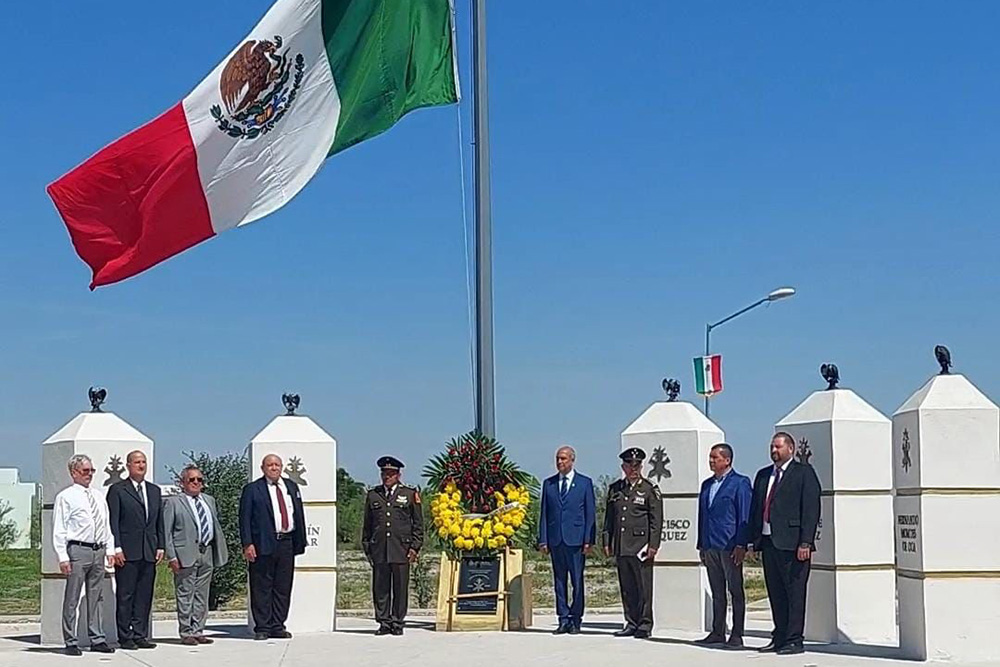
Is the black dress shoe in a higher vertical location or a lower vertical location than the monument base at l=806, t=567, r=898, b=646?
lower

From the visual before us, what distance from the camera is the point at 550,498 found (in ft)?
49.5

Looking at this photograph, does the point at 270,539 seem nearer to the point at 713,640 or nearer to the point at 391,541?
the point at 391,541

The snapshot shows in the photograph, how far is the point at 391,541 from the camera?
15172 mm

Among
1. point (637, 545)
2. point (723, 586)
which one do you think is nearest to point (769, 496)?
point (723, 586)

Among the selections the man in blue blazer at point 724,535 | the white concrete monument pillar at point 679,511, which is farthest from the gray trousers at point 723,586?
the white concrete monument pillar at point 679,511

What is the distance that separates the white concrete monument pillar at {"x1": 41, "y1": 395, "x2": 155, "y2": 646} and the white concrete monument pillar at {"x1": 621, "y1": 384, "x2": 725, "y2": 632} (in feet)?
17.2

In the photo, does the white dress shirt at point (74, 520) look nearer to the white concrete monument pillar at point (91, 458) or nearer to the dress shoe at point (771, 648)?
the white concrete monument pillar at point (91, 458)

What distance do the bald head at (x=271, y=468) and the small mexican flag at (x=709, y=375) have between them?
15514 millimetres

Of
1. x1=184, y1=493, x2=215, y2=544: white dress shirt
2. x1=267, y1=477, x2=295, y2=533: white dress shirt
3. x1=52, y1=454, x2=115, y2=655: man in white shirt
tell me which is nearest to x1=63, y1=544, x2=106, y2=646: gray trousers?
x1=52, y1=454, x2=115, y2=655: man in white shirt

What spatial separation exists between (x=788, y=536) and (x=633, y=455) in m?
2.19

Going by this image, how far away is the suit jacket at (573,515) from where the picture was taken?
15.0 meters

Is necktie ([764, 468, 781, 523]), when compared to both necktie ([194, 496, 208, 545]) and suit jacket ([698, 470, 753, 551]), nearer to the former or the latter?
suit jacket ([698, 470, 753, 551])

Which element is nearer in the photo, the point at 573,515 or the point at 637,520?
the point at 637,520

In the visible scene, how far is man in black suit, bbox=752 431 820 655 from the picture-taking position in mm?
13117
